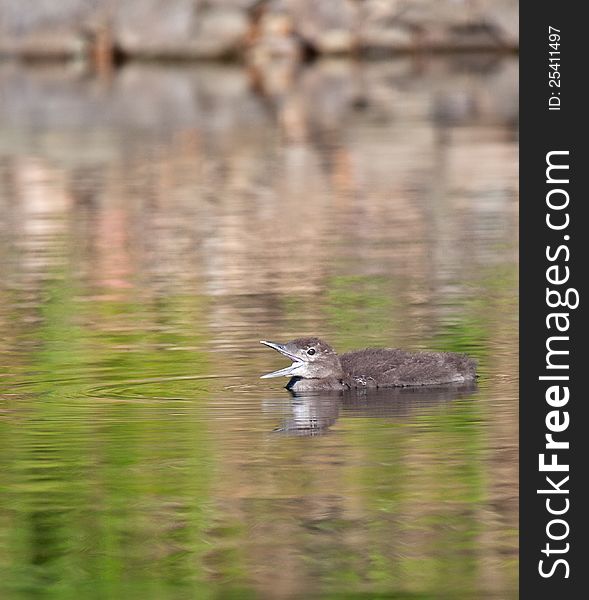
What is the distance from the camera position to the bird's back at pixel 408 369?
1155cm

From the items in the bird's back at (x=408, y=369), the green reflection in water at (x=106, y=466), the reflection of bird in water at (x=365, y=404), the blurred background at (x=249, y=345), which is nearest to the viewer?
the green reflection in water at (x=106, y=466)

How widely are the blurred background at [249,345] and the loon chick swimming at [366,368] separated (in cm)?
10

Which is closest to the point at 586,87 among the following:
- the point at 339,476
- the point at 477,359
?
the point at 477,359

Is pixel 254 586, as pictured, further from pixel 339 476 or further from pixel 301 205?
pixel 301 205

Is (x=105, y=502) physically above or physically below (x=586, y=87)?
below

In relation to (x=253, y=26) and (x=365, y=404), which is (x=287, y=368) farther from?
(x=253, y=26)

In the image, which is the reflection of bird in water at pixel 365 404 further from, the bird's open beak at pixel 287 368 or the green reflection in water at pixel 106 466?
the green reflection in water at pixel 106 466

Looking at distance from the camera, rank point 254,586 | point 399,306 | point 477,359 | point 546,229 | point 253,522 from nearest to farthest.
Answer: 1. point 254,586
2. point 253,522
3. point 546,229
4. point 477,359
5. point 399,306

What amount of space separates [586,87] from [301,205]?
889 centimetres

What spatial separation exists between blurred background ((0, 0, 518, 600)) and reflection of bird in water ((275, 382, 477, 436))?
0.08ft

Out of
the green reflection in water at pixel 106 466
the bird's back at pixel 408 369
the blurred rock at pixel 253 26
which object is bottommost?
the green reflection in water at pixel 106 466

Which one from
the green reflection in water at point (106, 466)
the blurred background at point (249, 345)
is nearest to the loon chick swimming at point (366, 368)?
the blurred background at point (249, 345)

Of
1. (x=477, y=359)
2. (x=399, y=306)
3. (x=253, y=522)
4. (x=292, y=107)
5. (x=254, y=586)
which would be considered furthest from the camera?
(x=292, y=107)

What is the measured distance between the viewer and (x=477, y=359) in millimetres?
12242
